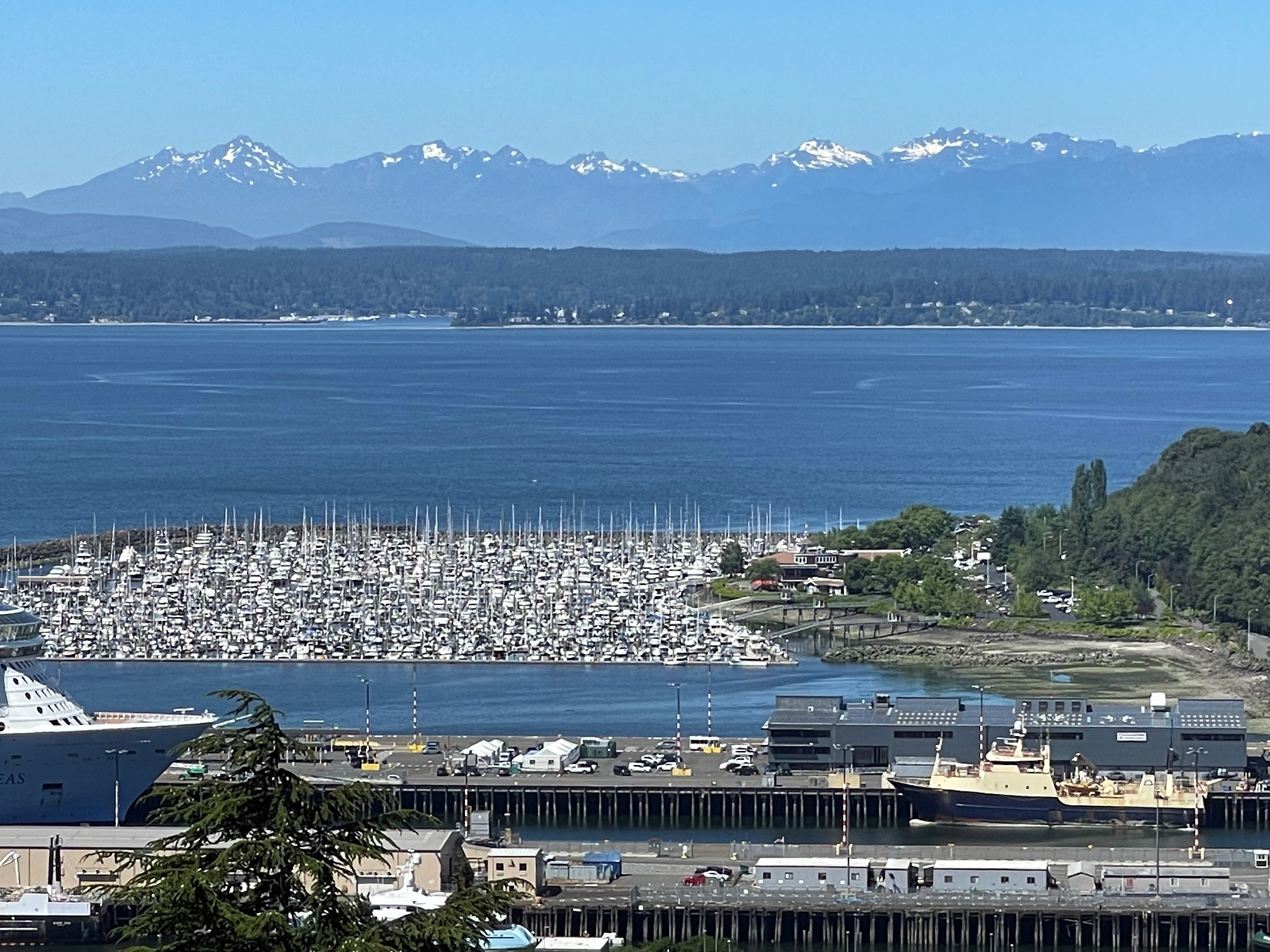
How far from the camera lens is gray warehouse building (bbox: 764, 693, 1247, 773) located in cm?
2645

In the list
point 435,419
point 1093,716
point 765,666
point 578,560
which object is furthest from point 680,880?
point 435,419

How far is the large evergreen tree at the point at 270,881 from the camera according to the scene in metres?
7.59

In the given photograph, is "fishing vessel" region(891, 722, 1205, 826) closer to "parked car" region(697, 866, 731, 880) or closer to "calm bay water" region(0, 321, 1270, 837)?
"parked car" region(697, 866, 731, 880)

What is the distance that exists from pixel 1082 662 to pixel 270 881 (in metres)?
28.3

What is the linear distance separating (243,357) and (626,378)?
91.3 feet

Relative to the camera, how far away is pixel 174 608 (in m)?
38.9

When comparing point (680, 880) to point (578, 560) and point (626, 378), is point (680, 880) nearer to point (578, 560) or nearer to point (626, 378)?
point (578, 560)

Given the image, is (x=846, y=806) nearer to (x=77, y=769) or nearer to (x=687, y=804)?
(x=687, y=804)

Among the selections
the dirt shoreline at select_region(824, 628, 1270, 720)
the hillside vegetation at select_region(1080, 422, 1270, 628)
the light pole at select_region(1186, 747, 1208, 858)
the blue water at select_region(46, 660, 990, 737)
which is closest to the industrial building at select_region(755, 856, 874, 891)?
the light pole at select_region(1186, 747, 1208, 858)

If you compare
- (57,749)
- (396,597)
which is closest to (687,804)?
(57,749)

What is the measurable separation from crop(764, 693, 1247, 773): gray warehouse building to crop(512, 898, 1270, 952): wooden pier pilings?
5894 millimetres

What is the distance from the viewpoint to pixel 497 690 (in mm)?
33344

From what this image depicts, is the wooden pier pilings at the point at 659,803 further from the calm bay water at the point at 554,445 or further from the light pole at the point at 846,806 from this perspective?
the calm bay water at the point at 554,445

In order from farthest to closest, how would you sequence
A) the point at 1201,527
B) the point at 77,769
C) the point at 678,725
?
the point at 1201,527 → the point at 678,725 → the point at 77,769
